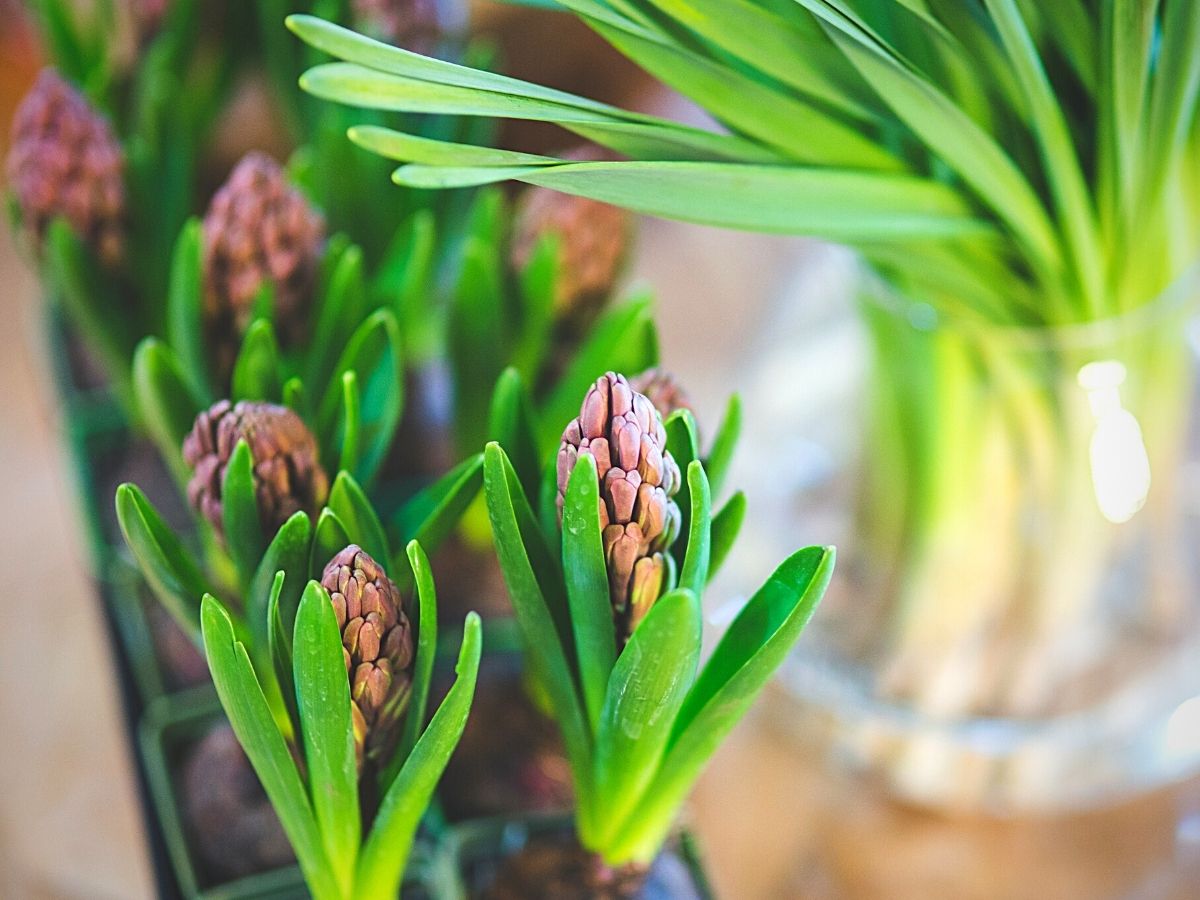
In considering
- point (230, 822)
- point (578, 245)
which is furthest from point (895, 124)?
point (230, 822)

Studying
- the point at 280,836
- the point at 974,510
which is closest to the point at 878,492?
the point at 974,510

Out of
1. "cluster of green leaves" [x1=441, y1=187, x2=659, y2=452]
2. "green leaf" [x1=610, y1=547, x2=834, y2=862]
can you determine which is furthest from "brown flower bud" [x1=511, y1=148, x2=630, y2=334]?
"green leaf" [x1=610, y1=547, x2=834, y2=862]

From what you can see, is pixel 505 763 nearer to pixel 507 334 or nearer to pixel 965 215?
pixel 507 334

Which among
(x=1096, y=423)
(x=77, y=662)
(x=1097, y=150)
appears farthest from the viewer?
(x=77, y=662)

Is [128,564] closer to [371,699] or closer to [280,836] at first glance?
[280,836]

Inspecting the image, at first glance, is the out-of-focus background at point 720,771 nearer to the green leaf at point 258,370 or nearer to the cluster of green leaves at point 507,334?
the cluster of green leaves at point 507,334

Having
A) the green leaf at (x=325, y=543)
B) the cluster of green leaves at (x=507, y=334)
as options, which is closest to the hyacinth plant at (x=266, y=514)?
the green leaf at (x=325, y=543)
